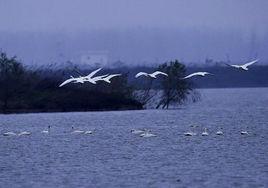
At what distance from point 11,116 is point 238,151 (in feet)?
152

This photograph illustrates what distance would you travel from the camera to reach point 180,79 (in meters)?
95.9

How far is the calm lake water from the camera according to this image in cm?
3891

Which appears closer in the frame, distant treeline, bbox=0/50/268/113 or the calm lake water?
the calm lake water

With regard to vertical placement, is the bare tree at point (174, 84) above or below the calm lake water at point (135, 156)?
above

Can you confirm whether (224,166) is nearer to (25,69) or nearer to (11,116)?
(11,116)

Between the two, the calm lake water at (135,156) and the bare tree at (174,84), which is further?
the bare tree at (174,84)

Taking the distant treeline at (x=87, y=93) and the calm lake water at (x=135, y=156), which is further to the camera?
the distant treeline at (x=87, y=93)

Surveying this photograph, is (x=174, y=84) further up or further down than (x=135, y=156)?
further up

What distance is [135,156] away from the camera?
160 feet

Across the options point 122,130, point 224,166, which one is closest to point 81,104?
point 122,130

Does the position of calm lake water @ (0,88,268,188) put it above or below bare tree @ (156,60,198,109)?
below

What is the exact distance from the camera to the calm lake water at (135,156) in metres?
38.9

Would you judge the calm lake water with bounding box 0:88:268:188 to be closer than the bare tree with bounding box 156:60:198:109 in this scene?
Yes

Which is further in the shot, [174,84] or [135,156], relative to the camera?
[174,84]
